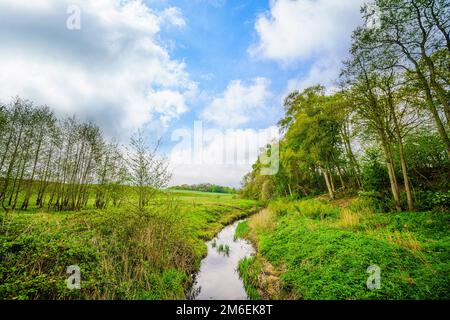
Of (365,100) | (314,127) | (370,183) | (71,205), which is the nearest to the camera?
(365,100)

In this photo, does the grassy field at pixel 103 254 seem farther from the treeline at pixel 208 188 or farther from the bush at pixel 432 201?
the treeline at pixel 208 188

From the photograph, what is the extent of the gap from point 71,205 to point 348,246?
30.4 metres

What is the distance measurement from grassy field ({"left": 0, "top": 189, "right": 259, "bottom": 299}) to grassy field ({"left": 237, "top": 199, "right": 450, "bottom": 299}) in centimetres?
361

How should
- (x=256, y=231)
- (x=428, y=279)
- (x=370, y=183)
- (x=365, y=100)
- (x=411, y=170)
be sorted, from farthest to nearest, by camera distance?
1. (x=411, y=170)
2. (x=256, y=231)
3. (x=370, y=183)
4. (x=365, y=100)
5. (x=428, y=279)

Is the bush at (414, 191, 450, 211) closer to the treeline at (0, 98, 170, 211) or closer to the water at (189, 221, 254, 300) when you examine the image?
the water at (189, 221, 254, 300)

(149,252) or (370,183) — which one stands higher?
Answer: (370,183)

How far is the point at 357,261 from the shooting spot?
6188 millimetres

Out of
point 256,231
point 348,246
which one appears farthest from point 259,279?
point 256,231

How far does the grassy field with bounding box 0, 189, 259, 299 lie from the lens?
503 centimetres

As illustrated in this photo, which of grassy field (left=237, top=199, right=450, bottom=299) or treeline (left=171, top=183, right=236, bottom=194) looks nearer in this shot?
grassy field (left=237, top=199, right=450, bottom=299)

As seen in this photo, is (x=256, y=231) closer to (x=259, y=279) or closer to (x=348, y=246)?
(x=259, y=279)

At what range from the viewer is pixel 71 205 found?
24.7 m

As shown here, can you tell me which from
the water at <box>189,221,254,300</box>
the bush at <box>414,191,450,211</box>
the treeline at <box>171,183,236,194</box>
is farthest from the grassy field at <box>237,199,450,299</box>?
the treeline at <box>171,183,236,194</box>

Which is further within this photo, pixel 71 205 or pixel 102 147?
pixel 102 147
